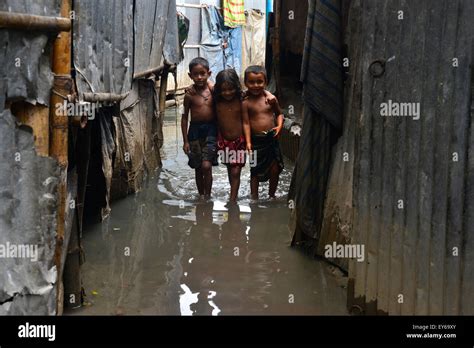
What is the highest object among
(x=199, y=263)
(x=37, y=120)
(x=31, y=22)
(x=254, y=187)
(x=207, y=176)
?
(x=31, y=22)

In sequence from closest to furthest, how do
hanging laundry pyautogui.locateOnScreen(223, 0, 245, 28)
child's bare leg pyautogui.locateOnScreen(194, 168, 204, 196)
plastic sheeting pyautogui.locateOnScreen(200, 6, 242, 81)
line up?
child's bare leg pyautogui.locateOnScreen(194, 168, 204, 196), plastic sheeting pyautogui.locateOnScreen(200, 6, 242, 81), hanging laundry pyautogui.locateOnScreen(223, 0, 245, 28)

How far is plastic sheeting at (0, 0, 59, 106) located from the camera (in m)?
2.74

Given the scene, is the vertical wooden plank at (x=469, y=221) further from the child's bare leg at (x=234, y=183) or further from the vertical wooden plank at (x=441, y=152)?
the child's bare leg at (x=234, y=183)

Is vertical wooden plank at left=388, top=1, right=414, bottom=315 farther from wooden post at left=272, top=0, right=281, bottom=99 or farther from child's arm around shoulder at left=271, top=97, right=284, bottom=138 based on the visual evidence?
wooden post at left=272, top=0, right=281, bottom=99

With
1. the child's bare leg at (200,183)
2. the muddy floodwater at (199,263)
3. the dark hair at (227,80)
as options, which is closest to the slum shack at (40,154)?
the muddy floodwater at (199,263)

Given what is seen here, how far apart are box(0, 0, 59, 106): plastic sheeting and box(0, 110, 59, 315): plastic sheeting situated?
0.42 ft

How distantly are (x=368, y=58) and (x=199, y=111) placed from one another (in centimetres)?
375

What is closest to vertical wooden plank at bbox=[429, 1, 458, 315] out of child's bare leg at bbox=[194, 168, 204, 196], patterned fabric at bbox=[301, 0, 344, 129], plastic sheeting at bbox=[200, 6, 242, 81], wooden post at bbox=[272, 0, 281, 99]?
patterned fabric at bbox=[301, 0, 344, 129]

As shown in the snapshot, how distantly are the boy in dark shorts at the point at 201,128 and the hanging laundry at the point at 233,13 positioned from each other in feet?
44.3

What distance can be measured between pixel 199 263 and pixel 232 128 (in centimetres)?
240

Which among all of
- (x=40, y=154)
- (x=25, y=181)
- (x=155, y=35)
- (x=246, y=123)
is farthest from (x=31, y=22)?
(x=155, y=35)

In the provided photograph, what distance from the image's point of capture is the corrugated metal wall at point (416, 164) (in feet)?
9.04

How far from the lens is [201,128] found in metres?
6.87

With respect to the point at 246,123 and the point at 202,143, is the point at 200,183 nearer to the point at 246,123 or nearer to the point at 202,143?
the point at 202,143
